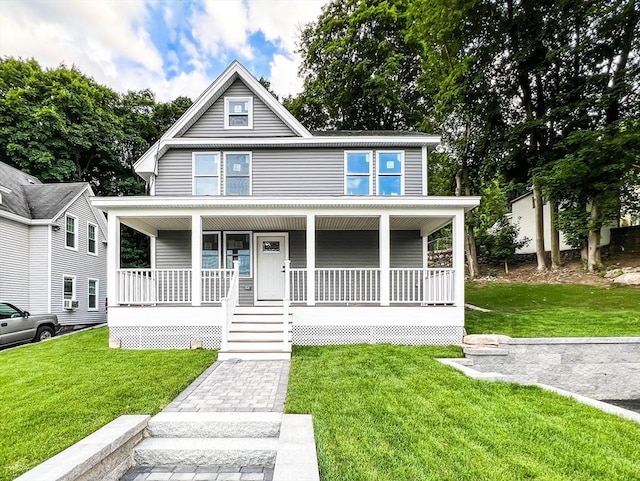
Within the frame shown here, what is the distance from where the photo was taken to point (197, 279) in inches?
326

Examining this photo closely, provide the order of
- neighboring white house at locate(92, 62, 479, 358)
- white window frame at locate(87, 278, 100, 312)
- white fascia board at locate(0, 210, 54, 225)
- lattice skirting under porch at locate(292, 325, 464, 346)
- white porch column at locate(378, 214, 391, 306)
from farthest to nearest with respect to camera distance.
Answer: white window frame at locate(87, 278, 100, 312)
white fascia board at locate(0, 210, 54, 225)
neighboring white house at locate(92, 62, 479, 358)
white porch column at locate(378, 214, 391, 306)
lattice skirting under porch at locate(292, 325, 464, 346)

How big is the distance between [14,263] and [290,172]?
11.1m

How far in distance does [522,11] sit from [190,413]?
18486 millimetres

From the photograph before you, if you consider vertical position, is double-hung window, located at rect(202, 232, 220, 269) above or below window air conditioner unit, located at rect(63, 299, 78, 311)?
above

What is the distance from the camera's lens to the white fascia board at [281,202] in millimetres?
8203

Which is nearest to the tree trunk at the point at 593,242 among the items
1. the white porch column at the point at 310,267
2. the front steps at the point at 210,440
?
the white porch column at the point at 310,267

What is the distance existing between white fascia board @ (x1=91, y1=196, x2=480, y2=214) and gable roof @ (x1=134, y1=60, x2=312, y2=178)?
2754mm

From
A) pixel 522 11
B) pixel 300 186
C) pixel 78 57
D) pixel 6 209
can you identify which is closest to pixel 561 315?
pixel 300 186

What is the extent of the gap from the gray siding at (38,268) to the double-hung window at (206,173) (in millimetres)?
8037

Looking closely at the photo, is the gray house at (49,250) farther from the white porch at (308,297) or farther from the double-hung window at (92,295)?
the white porch at (308,297)

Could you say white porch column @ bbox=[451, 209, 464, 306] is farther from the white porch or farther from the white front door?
the white front door

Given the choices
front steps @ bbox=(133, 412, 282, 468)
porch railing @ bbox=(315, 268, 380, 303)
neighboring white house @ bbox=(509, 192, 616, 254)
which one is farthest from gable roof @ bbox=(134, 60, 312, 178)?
neighboring white house @ bbox=(509, 192, 616, 254)

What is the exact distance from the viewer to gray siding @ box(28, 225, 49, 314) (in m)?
14.0

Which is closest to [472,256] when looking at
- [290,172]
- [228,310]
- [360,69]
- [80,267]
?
[360,69]
